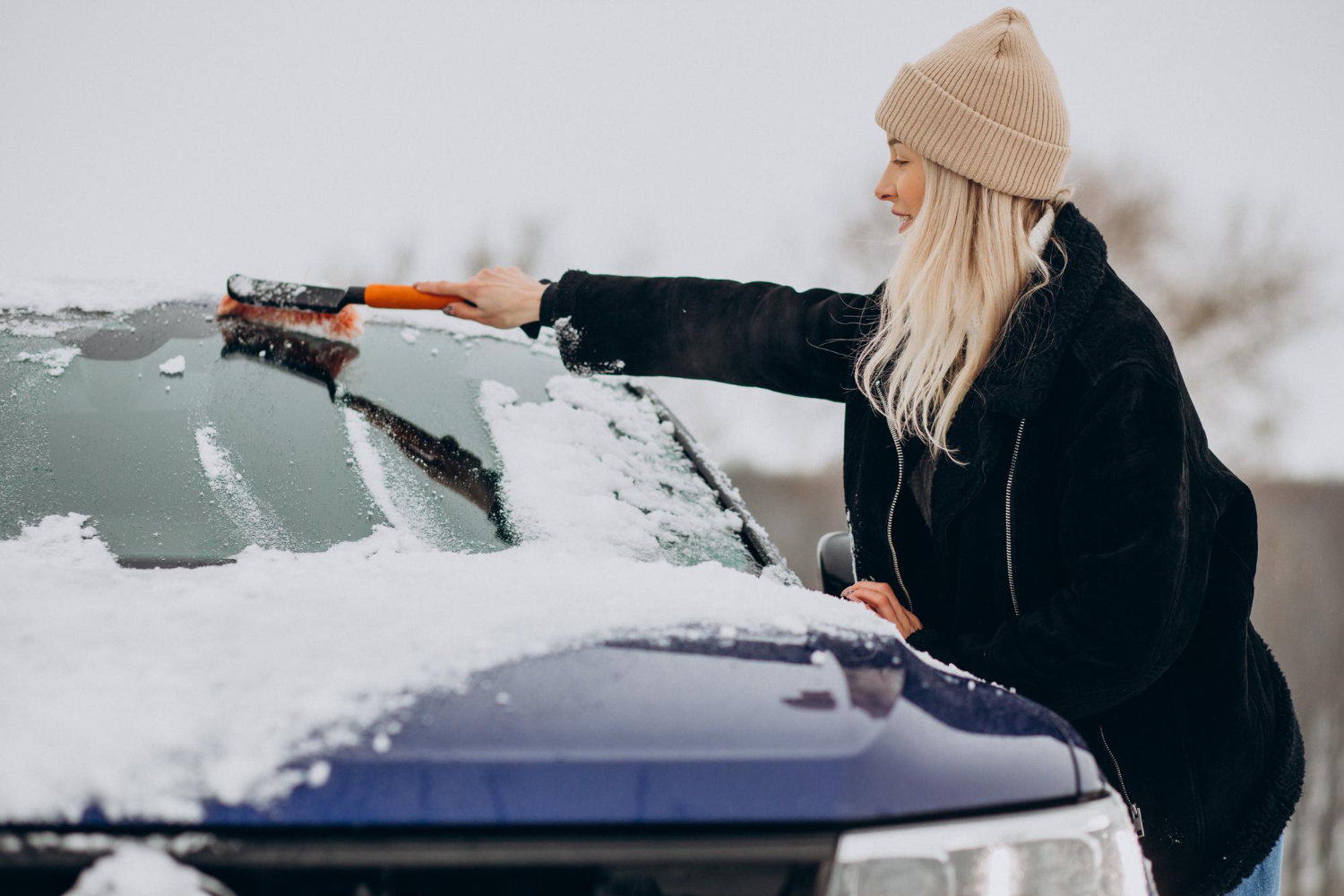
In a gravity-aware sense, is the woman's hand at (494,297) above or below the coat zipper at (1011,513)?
above

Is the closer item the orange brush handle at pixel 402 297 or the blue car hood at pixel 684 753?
the blue car hood at pixel 684 753

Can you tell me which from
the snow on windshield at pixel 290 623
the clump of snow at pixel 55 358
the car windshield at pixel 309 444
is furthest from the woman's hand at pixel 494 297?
the clump of snow at pixel 55 358

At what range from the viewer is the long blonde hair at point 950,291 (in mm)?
1628

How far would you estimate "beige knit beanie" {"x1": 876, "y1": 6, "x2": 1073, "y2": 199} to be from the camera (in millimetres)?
1668

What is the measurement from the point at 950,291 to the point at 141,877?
4.28ft

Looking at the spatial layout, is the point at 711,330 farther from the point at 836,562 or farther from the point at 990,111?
the point at 990,111

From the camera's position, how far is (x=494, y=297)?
208 centimetres

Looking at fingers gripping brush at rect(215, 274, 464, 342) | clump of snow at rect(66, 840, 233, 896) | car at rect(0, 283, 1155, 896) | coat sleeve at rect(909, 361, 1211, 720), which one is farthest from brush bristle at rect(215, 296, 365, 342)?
clump of snow at rect(66, 840, 233, 896)

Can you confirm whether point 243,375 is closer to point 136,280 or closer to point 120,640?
point 136,280

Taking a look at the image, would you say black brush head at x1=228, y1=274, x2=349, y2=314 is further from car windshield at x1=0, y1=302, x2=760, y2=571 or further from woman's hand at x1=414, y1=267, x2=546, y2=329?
woman's hand at x1=414, y1=267, x2=546, y2=329

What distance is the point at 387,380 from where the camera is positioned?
6.73 ft

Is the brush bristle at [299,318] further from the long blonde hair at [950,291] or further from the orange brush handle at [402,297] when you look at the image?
the long blonde hair at [950,291]

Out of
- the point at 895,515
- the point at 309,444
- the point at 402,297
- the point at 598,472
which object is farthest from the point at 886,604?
the point at 402,297

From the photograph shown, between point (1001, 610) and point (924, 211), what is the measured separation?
2.05ft
